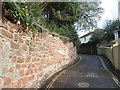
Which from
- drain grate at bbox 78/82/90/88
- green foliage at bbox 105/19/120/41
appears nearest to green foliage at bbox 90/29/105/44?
green foliage at bbox 105/19/120/41

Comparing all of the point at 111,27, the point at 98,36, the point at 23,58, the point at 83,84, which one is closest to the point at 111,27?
the point at 111,27

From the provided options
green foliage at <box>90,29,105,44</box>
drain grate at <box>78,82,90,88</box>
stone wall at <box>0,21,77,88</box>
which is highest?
green foliage at <box>90,29,105,44</box>

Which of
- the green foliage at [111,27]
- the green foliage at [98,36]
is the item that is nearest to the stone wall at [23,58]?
the green foliage at [111,27]

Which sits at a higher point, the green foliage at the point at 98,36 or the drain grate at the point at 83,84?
the green foliage at the point at 98,36

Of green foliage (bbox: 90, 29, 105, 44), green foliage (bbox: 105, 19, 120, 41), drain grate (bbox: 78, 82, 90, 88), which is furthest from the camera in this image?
green foliage (bbox: 90, 29, 105, 44)

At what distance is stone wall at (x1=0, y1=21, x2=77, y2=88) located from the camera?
5.46 m

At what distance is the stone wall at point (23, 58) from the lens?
546cm

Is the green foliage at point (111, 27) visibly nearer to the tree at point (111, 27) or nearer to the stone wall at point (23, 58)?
the tree at point (111, 27)

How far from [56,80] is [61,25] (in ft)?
22.1

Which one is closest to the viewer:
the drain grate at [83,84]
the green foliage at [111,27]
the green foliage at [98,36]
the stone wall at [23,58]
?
the stone wall at [23,58]

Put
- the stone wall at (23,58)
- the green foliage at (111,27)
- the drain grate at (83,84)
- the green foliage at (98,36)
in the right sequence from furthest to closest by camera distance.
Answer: the green foliage at (98,36) → the green foliage at (111,27) → the drain grate at (83,84) → the stone wall at (23,58)

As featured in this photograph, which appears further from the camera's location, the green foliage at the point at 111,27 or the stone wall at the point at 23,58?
the green foliage at the point at 111,27

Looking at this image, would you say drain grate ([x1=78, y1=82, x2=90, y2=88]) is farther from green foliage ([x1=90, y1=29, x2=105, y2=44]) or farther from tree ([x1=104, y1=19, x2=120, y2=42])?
green foliage ([x1=90, y1=29, x2=105, y2=44])

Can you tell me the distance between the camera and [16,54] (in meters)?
6.26
